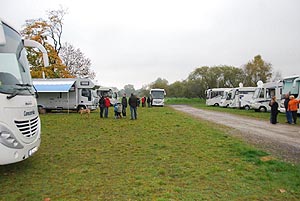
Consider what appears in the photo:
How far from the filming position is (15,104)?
16.0 feet

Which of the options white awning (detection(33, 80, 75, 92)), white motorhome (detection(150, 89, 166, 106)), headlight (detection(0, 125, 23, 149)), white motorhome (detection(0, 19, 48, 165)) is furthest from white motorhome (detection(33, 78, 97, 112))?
headlight (detection(0, 125, 23, 149))

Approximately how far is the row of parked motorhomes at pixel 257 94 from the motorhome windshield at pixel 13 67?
58.7ft

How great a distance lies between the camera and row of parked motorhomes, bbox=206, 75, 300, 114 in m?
19.6

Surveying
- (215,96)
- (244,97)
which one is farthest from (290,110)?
(215,96)

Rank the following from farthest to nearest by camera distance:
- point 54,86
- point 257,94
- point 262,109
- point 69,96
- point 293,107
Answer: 1. point 257,94
2. point 262,109
3. point 69,96
4. point 54,86
5. point 293,107

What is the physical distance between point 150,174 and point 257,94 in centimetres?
2416

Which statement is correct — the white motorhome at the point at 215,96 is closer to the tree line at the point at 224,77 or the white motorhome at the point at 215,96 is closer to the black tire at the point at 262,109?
the black tire at the point at 262,109

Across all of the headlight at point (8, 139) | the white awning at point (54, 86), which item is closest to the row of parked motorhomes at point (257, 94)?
the white awning at point (54, 86)

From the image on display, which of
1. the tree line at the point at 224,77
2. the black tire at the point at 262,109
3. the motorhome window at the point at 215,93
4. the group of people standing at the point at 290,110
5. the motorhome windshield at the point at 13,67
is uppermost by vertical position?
the tree line at the point at 224,77

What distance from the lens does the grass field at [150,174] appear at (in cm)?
422

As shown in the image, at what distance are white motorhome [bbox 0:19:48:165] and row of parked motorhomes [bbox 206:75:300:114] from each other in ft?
58.7

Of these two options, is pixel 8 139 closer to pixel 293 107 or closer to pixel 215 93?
pixel 293 107

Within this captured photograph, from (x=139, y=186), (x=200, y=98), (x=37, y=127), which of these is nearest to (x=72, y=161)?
(x=37, y=127)

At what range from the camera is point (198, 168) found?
5688 mm
